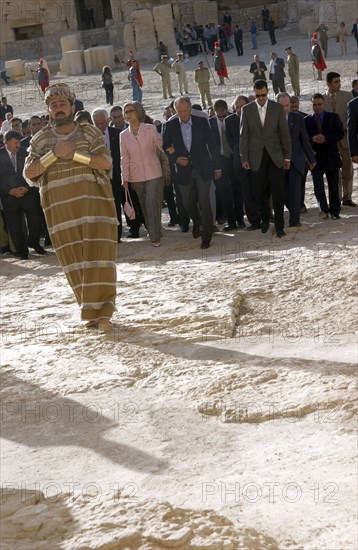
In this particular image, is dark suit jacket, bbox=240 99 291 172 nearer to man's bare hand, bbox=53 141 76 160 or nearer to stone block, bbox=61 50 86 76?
man's bare hand, bbox=53 141 76 160

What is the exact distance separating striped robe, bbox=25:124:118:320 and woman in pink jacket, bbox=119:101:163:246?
3.05 metres

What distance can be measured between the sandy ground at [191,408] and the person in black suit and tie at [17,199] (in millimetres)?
1688

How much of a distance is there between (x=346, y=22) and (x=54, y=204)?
29.4 metres

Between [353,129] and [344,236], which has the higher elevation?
[353,129]

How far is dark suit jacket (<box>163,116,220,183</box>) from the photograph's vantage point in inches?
396

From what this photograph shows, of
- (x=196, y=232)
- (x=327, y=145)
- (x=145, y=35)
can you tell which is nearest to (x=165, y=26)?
(x=145, y=35)

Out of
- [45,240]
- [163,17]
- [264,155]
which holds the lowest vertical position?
[45,240]

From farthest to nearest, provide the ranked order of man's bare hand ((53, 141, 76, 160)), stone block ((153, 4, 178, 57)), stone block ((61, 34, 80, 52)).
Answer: stone block ((61, 34, 80, 52)), stone block ((153, 4, 178, 57)), man's bare hand ((53, 141, 76, 160))

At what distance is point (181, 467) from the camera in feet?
15.5

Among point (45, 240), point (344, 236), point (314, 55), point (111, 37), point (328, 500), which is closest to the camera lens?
point (328, 500)

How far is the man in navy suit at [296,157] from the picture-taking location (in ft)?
34.2

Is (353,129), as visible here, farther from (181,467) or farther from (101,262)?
(181,467)

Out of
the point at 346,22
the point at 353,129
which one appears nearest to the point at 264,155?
the point at 353,129

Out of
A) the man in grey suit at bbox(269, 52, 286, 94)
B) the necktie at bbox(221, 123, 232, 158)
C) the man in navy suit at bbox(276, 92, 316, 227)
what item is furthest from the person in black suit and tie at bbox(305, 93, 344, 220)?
the man in grey suit at bbox(269, 52, 286, 94)
